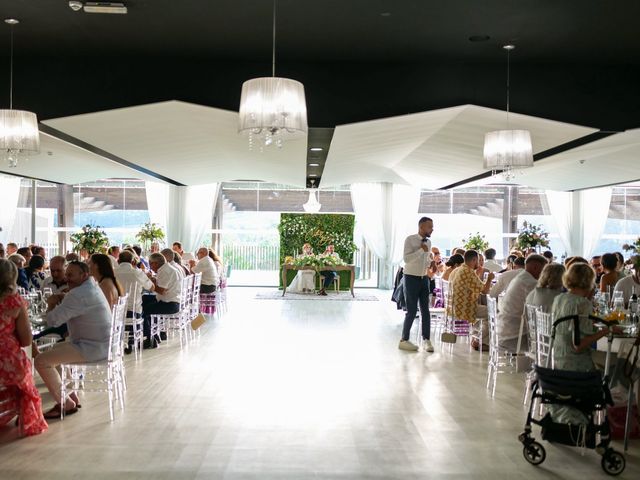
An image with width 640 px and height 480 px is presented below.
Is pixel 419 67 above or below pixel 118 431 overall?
above

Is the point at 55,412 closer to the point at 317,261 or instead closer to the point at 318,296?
the point at 318,296

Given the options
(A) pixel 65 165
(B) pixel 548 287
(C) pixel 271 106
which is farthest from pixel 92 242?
(B) pixel 548 287

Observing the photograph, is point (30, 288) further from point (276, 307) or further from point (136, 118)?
point (276, 307)

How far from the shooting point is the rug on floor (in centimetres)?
1478

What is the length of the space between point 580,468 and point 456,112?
4.43 metres

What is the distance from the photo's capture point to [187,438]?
462 centimetres

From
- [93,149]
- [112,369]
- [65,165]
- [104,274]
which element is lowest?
[112,369]

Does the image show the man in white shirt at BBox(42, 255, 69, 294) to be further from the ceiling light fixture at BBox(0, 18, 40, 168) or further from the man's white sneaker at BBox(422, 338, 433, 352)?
the man's white sneaker at BBox(422, 338, 433, 352)

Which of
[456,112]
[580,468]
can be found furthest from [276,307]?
[580,468]

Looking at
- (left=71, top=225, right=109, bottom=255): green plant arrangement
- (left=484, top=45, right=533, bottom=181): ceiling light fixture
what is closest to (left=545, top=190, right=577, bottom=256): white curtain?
(left=71, top=225, right=109, bottom=255): green plant arrangement

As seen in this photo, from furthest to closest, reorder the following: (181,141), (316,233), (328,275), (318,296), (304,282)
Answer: (316,233)
(304,282)
(328,275)
(318,296)
(181,141)

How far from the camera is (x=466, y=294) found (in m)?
7.93

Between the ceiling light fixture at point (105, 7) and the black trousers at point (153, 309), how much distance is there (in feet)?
13.5

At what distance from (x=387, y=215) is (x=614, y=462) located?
1378 centimetres
